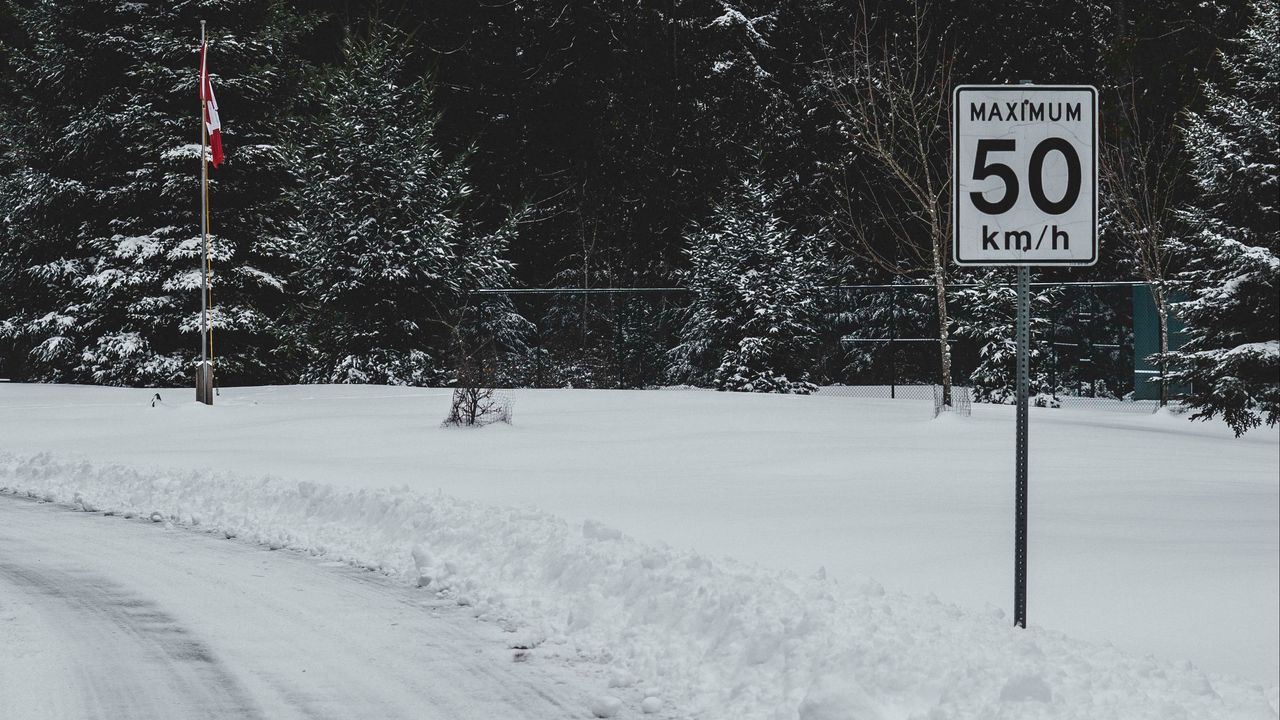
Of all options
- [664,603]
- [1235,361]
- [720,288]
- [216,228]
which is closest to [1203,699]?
[664,603]

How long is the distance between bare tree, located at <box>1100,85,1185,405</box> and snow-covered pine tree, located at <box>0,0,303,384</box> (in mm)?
18559

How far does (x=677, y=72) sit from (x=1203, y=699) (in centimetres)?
3334

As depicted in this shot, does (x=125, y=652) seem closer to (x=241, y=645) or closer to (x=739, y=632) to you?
(x=241, y=645)

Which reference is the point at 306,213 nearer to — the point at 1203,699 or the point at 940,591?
the point at 940,591

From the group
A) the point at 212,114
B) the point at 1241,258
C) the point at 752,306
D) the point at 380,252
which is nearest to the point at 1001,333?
the point at 752,306

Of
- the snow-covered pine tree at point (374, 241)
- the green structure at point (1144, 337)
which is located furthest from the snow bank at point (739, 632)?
the green structure at point (1144, 337)

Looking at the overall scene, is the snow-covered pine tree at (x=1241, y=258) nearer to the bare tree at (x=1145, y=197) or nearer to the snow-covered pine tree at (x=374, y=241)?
the bare tree at (x=1145, y=197)

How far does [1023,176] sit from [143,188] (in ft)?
91.8

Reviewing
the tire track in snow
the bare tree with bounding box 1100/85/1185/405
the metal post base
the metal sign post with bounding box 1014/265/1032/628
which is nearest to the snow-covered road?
the tire track in snow

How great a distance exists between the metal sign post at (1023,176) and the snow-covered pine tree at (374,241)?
2341cm

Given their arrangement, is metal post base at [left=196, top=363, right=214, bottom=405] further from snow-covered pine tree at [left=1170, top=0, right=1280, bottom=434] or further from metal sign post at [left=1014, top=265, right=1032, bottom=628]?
metal sign post at [left=1014, top=265, right=1032, bottom=628]

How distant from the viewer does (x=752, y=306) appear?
3009 centimetres

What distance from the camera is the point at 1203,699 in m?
5.96

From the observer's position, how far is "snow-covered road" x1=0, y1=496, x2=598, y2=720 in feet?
21.4
